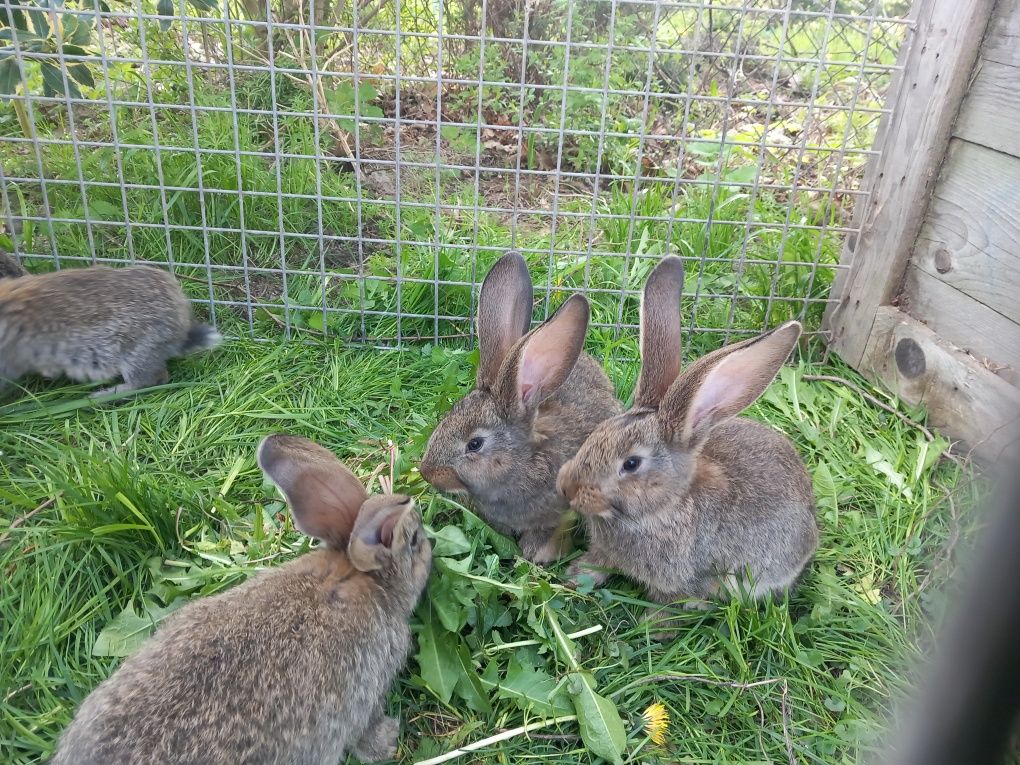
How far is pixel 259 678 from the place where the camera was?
1911 millimetres

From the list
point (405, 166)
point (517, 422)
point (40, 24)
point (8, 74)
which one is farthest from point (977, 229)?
point (8, 74)

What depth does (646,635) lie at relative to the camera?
254 cm

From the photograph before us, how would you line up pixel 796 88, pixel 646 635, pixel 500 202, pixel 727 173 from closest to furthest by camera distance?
1. pixel 646 635
2. pixel 727 173
3. pixel 500 202
4. pixel 796 88

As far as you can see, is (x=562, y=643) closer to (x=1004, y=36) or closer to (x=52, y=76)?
(x=1004, y=36)

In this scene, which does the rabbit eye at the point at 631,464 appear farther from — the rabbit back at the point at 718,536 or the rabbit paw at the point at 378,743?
the rabbit paw at the point at 378,743

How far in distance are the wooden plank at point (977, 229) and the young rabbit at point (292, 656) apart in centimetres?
244

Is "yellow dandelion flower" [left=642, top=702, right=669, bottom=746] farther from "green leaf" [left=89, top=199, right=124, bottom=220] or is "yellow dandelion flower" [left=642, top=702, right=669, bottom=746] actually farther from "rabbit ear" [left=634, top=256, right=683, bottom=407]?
"green leaf" [left=89, top=199, right=124, bottom=220]

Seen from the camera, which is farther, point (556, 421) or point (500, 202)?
point (500, 202)

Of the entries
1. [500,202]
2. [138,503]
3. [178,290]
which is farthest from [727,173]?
[138,503]

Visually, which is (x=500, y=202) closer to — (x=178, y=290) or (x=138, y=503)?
(x=178, y=290)

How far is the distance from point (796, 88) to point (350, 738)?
4842 millimetres

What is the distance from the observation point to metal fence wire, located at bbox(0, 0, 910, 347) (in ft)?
11.3

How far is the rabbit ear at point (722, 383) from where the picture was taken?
2.38 meters

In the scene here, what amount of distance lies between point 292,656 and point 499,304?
4.71ft
